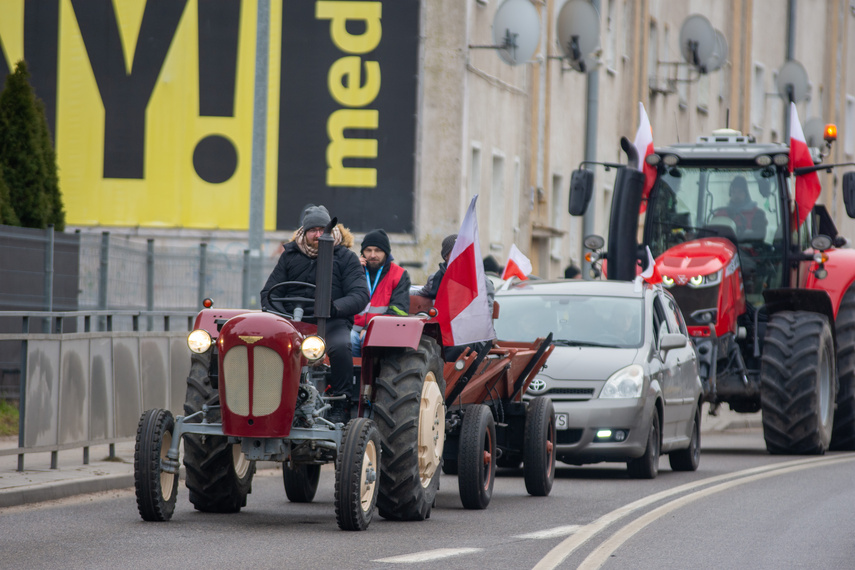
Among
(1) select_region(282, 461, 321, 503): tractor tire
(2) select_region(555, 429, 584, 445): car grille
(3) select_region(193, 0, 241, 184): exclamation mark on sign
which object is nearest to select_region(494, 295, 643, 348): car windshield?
(2) select_region(555, 429, 584, 445): car grille

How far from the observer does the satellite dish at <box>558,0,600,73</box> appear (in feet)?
95.1

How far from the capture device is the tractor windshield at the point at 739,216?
1902 cm

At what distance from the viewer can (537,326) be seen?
51.8 feet

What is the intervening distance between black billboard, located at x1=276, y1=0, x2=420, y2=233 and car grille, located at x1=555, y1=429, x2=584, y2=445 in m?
14.9

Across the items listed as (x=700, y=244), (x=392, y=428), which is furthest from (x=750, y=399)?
(x=392, y=428)

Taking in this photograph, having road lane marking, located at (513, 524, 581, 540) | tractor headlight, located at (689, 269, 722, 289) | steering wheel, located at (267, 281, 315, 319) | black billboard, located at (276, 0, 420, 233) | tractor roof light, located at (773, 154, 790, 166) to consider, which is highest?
black billboard, located at (276, 0, 420, 233)

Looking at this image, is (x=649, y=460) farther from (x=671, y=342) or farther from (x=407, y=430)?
(x=407, y=430)

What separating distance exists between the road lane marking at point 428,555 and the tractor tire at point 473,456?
209 centimetres

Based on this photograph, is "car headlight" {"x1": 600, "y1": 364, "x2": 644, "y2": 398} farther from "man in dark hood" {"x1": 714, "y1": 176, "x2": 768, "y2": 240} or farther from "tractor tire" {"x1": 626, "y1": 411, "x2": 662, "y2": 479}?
"man in dark hood" {"x1": 714, "y1": 176, "x2": 768, "y2": 240}

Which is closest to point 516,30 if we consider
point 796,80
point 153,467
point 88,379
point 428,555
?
point 796,80

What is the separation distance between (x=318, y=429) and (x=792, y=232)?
10.1m

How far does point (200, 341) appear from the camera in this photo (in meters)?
10.4

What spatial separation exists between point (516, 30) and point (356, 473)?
19996 millimetres

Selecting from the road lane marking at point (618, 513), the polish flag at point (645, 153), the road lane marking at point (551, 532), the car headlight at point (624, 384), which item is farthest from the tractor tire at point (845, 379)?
the road lane marking at point (551, 532)
